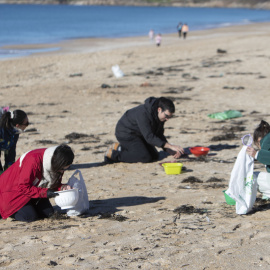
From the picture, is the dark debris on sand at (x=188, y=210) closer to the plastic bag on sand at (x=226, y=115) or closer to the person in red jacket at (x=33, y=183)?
the person in red jacket at (x=33, y=183)

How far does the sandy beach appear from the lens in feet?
13.8

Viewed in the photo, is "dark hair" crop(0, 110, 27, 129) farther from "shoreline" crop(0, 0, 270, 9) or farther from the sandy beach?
"shoreline" crop(0, 0, 270, 9)

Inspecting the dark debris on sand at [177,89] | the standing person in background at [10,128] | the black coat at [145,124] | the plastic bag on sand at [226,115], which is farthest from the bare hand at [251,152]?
the dark debris on sand at [177,89]

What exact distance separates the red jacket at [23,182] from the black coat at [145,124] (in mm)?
2664

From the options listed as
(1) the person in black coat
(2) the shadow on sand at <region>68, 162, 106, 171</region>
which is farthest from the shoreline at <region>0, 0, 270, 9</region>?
(2) the shadow on sand at <region>68, 162, 106, 171</region>

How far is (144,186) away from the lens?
21.2ft

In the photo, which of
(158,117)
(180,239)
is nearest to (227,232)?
(180,239)

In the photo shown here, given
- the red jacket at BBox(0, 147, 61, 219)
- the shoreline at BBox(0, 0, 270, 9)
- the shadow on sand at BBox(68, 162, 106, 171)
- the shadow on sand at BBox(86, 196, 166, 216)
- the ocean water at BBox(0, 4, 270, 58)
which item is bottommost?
the shadow on sand at BBox(68, 162, 106, 171)

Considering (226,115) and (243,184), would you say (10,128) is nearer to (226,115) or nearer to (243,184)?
(243,184)

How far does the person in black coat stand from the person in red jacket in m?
2.48

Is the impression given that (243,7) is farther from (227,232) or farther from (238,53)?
(227,232)

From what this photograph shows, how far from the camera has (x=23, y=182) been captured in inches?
195

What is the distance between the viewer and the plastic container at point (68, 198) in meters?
4.99

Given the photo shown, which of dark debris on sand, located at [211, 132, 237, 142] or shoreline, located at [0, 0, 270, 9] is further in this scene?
shoreline, located at [0, 0, 270, 9]
